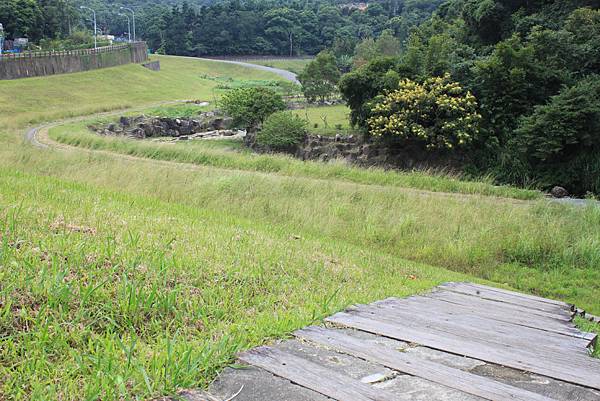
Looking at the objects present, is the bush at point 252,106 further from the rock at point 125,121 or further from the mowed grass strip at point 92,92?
the mowed grass strip at point 92,92

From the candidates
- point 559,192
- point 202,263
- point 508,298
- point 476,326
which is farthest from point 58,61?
point 476,326

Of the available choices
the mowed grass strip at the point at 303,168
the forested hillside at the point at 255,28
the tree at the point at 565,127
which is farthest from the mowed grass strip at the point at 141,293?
the forested hillside at the point at 255,28

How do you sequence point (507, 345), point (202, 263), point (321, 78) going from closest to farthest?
point (507, 345), point (202, 263), point (321, 78)

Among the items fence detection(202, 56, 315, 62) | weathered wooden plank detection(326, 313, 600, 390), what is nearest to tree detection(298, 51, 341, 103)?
weathered wooden plank detection(326, 313, 600, 390)

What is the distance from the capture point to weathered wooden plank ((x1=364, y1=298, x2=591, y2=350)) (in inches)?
168

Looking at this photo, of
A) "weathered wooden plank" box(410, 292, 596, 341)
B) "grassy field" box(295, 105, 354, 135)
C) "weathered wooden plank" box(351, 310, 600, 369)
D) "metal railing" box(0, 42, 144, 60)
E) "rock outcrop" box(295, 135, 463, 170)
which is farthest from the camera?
"metal railing" box(0, 42, 144, 60)

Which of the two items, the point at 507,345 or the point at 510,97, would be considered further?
the point at 510,97

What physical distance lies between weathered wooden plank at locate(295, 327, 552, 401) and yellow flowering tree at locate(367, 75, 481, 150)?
79.7ft

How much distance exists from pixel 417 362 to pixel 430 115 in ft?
89.4

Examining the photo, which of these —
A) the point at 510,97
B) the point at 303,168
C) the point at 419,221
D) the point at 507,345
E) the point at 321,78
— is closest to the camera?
the point at 507,345

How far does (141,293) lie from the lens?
4.41 m

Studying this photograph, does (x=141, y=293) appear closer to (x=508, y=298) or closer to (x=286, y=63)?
(x=508, y=298)

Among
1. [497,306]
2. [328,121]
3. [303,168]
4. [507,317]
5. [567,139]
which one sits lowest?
[328,121]

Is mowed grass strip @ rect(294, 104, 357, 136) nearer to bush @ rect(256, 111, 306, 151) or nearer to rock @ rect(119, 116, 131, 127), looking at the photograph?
bush @ rect(256, 111, 306, 151)
